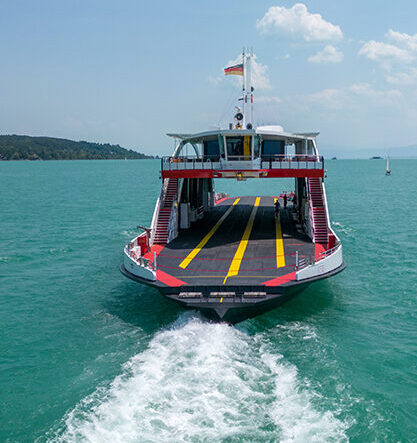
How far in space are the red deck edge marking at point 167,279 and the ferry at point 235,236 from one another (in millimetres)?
45

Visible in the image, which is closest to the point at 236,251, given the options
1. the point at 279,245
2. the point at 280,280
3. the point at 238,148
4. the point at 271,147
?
the point at 279,245

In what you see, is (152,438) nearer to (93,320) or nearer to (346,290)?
(93,320)

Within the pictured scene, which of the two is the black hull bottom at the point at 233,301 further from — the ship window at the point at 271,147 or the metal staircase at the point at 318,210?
the ship window at the point at 271,147

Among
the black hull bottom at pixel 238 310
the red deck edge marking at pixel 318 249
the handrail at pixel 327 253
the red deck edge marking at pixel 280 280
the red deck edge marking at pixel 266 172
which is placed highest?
the red deck edge marking at pixel 266 172

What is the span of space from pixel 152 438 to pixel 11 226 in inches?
1593

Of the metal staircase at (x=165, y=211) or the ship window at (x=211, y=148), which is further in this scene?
the ship window at (x=211, y=148)

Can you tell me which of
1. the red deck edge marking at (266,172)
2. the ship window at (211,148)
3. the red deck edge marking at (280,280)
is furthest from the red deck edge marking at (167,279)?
the ship window at (211,148)

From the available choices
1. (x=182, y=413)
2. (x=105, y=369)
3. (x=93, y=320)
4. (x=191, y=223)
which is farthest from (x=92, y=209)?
(x=182, y=413)

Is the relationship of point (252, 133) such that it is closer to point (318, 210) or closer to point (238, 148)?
point (238, 148)

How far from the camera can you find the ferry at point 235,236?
58.9 feet

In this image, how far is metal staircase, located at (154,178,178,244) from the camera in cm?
2646

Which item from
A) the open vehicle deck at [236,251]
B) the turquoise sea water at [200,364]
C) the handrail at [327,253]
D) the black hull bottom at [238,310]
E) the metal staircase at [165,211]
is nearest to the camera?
the turquoise sea water at [200,364]

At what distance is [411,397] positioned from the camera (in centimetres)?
1413

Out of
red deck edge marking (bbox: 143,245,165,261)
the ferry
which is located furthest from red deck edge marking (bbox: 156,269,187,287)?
red deck edge marking (bbox: 143,245,165,261)
